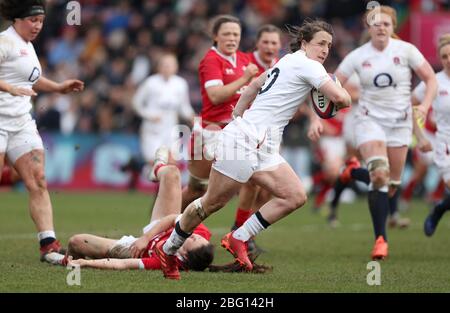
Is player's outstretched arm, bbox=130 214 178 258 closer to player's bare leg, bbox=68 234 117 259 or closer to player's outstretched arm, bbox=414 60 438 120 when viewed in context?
player's bare leg, bbox=68 234 117 259

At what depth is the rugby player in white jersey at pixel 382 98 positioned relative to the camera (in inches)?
404

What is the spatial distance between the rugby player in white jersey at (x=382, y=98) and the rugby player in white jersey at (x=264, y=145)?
2.41 m

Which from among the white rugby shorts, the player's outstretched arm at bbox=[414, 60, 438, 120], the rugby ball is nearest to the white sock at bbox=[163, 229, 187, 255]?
the rugby ball

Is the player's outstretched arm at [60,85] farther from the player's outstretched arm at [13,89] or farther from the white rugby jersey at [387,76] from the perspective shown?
the white rugby jersey at [387,76]

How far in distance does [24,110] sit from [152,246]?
209 centimetres

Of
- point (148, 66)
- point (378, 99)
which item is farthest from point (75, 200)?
point (378, 99)

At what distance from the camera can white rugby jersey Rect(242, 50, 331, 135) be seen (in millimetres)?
7875

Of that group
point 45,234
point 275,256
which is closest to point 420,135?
point 275,256

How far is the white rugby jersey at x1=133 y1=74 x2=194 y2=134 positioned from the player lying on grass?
316 inches

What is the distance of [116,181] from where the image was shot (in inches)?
827

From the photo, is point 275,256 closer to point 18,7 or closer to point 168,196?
point 168,196

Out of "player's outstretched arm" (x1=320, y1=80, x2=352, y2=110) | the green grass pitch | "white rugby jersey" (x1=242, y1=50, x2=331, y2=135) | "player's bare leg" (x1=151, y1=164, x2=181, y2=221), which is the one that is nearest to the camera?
the green grass pitch

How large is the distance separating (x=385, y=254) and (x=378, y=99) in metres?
1.83
